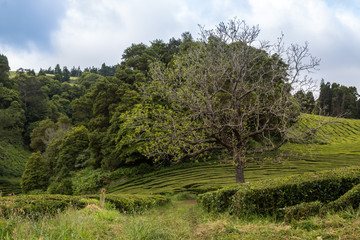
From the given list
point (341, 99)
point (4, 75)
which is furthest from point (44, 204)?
point (4, 75)

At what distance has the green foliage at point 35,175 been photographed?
112ft

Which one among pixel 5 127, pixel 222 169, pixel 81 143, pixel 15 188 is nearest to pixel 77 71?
pixel 5 127

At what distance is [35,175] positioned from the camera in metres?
34.4

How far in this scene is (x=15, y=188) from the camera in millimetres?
42000

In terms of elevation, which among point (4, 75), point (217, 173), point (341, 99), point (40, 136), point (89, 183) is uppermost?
point (4, 75)

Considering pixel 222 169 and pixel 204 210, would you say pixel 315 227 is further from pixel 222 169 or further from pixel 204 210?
pixel 222 169

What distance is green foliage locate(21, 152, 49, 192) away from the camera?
34.1 m

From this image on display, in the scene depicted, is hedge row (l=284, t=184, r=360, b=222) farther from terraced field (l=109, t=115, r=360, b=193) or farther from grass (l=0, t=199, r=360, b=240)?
terraced field (l=109, t=115, r=360, b=193)

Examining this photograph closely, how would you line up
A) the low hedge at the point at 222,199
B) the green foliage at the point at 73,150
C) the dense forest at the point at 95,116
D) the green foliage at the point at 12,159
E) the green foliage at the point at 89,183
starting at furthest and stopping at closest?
the green foliage at the point at 12,159 → the green foliage at the point at 73,150 → the dense forest at the point at 95,116 → the green foliage at the point at 89,183 → the low hedge at the point at 222,199

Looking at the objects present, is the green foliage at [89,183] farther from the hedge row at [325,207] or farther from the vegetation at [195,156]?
the hedge row at [325,207]

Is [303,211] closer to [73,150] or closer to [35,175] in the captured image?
[73,150]

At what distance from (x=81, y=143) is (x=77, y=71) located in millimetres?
152960

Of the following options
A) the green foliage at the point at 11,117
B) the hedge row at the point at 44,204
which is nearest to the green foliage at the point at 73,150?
the hedge row at the point at 44,204

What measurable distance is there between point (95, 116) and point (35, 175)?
11.2m
